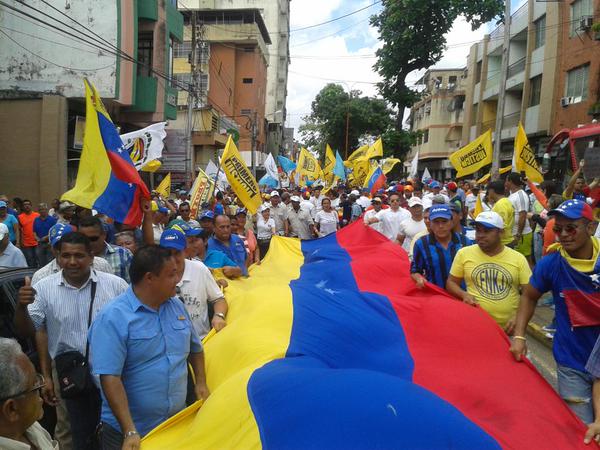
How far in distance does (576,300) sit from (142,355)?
2.54 metres

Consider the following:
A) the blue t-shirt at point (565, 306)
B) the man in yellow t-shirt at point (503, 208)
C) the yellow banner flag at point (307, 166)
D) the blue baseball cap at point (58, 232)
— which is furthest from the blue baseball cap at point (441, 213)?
the yellow banner flag at point (307, 166)

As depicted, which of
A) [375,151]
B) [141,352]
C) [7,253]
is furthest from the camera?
[375,151]

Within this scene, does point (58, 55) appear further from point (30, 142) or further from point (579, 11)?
point (579, 11)

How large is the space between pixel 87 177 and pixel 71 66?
14.1 m

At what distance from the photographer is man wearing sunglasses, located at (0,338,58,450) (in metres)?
1.67

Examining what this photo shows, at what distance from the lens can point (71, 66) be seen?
1703 centimetres

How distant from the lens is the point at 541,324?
727 cm

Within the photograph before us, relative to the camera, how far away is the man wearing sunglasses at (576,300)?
10.4ft

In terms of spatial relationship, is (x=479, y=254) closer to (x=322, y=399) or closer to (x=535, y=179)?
(x=322, y=399)

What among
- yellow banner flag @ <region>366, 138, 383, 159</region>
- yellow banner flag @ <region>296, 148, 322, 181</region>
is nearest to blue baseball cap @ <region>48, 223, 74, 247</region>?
yellow banner flag @ <region>366, 138, 383, 159</region>

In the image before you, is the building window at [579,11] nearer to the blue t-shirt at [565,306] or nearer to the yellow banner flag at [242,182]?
the yellow banner flag at [242,182]

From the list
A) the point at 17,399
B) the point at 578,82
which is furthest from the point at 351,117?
the point at 17,399

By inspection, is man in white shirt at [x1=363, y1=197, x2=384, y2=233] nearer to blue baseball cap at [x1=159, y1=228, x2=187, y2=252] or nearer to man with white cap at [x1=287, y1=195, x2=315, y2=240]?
man with white cap at [x1=287, y1=195, x2=315, y2=240]

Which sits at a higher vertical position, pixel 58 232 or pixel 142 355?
pixel 58 232
